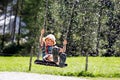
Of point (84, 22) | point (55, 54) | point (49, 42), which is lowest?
point (55, 54)

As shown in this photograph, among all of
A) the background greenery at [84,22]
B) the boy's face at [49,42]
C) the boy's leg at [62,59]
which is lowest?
the boy's leg at [62,59]

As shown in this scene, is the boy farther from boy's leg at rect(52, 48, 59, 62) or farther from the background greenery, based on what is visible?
the background greenery

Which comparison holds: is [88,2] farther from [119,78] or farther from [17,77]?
[17,77]

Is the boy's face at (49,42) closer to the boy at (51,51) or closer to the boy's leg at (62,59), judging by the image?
the boy at (51,51)

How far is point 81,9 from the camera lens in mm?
16188

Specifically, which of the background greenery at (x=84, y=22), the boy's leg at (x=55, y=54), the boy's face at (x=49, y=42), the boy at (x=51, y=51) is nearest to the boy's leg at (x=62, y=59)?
the boy at (x=51, y=51)

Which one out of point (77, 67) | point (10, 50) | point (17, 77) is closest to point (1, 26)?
point (10, 50)

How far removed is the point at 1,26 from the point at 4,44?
2.76 meters

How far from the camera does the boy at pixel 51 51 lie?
12.2 meters

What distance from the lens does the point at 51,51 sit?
489 inches

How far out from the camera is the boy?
12202 mm

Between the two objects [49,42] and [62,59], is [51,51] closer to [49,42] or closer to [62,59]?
[49,42]

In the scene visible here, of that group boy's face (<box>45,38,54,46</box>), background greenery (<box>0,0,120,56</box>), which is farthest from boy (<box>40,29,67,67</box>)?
background greenery (<box>0,0,120,56</box>)

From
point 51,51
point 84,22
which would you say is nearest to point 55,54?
point 51,51
